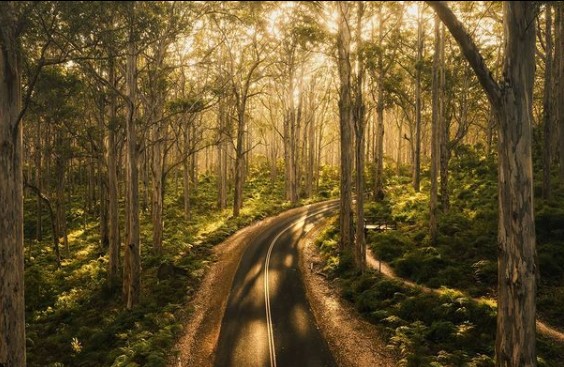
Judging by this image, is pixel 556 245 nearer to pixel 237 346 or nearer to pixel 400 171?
pixel 237 346

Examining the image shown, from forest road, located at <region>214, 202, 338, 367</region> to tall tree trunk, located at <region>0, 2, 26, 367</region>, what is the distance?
5.16 meters

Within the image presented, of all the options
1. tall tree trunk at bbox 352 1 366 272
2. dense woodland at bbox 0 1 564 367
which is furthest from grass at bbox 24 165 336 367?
tall tree trunk at bbox 352 1 366 272

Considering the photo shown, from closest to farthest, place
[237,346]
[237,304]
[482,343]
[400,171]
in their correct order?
1. [482,343]
2. [237,346]
3. [237,304]
4. [400,171]

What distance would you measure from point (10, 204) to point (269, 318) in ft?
27.9

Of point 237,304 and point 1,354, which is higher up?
point 1,354

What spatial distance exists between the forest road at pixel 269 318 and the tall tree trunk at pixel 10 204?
5.16 meters

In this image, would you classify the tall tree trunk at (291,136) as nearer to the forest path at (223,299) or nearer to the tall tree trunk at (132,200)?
the forest path at (223,299)

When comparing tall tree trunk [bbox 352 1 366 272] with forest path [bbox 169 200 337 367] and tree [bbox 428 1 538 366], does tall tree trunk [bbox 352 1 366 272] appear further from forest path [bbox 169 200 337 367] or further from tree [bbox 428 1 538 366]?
tree [bbox 428 1 538 366]

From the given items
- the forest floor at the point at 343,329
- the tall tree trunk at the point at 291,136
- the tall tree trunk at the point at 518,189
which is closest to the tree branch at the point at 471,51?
the tall tree trunk at the point at 518,189

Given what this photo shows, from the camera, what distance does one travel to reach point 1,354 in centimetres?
847

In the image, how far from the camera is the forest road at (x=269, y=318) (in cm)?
1135

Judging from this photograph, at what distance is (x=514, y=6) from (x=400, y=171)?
131 feet

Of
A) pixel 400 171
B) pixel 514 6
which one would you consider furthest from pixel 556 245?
pixel 400 171

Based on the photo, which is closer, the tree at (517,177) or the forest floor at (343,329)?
the tree at (517,177)
